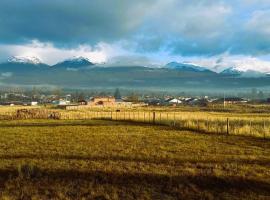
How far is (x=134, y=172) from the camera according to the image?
52.9 ft

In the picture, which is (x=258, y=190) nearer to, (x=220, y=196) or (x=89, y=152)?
(x=220, y=196)

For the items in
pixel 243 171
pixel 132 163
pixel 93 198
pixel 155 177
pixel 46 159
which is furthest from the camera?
pixel 46 159

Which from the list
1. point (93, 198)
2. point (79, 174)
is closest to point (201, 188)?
point (93, 198)

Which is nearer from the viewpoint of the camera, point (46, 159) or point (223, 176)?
point (223, 176)

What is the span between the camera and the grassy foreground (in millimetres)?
12906

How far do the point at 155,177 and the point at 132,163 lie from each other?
3161 mm

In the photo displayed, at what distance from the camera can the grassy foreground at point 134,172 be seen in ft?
42.3

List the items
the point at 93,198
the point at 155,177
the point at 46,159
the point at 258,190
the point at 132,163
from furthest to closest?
the point at 46,159 → the point at 132,163 → the point at 155,177 → the point at 258,190 → the point at 93,198

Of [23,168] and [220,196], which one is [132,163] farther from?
[220,196]

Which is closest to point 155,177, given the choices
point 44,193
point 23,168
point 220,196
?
point 220,196

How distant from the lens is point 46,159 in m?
19.7

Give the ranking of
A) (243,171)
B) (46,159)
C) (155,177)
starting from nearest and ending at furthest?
(155,177) < (243,171) < (46,159)

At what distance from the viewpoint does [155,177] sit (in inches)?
597

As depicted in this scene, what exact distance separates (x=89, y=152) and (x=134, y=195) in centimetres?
1019
